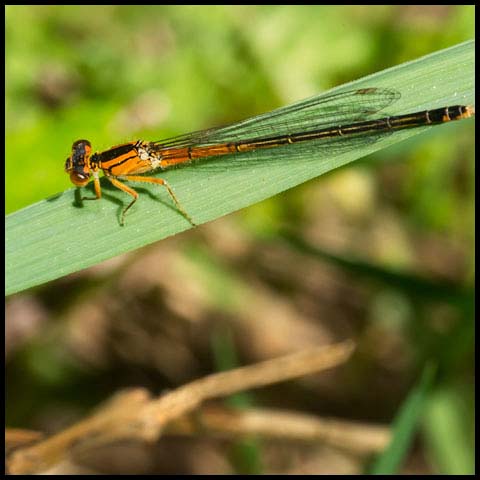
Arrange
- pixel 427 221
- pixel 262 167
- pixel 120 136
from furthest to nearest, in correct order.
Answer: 1. pixel 427 221
2. pixel 120 136
3. pixel 262 167

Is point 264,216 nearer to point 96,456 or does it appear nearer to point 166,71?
point 166,71

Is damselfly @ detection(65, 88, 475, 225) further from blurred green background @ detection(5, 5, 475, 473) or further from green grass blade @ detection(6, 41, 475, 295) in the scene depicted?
blurred green background @ detection(5, 5, 475, 473)

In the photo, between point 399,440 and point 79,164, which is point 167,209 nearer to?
point 79,164

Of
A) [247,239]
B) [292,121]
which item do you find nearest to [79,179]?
[292,121]

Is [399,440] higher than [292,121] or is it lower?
lower

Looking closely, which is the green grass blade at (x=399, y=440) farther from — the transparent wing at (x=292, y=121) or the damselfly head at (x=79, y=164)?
the damselfly head at (x=79, y=164)

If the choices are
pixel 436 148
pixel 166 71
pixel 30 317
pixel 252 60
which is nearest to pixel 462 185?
pixel 436 148
